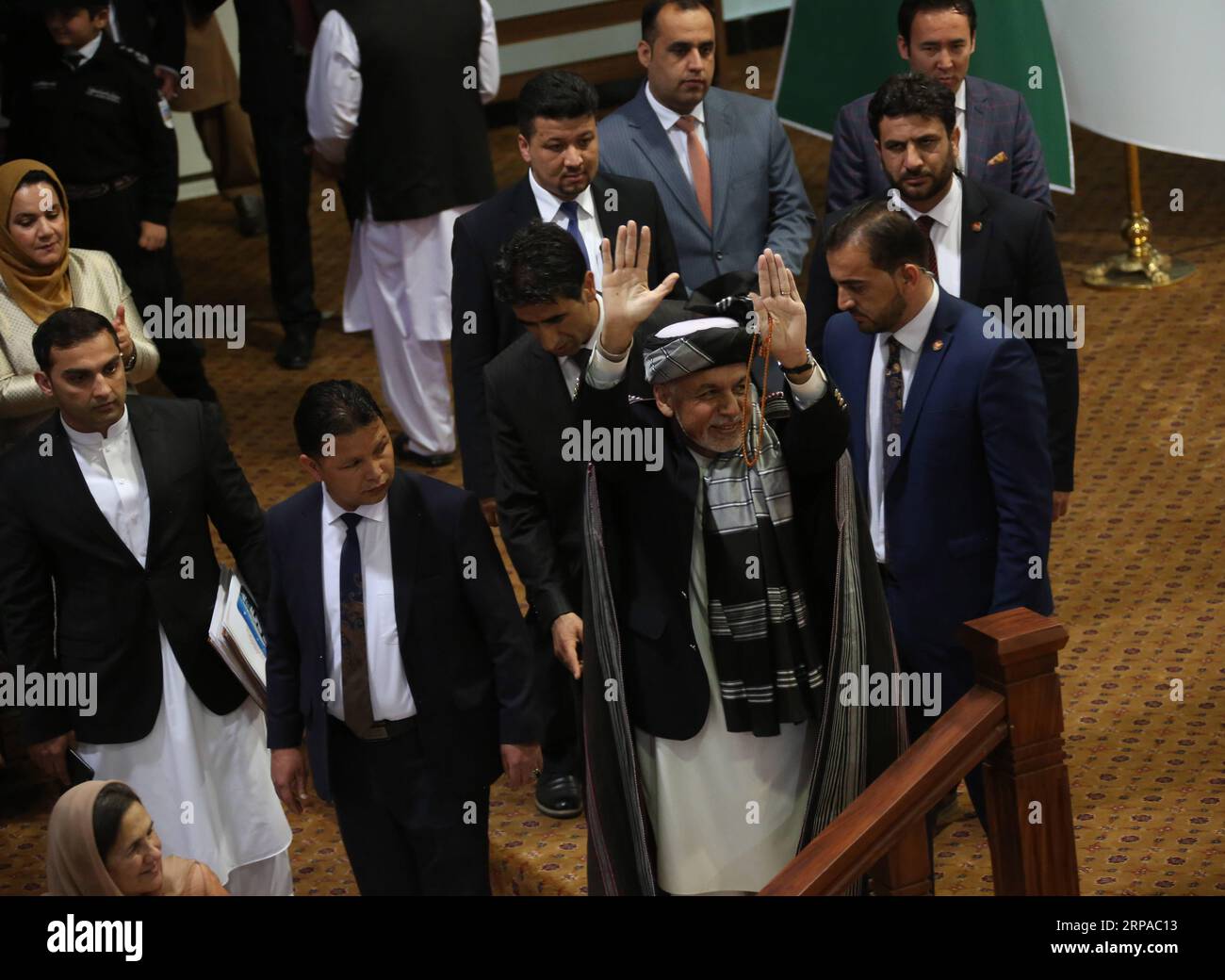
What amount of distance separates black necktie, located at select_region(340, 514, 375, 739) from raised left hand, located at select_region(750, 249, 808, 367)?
3.10ft

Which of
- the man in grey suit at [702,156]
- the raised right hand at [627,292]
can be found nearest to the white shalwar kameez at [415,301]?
the man in grey suit at [702,156]

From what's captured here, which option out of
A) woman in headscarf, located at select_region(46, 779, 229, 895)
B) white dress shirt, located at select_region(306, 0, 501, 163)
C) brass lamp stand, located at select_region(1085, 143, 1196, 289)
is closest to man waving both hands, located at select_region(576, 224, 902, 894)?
woman in headscarf, located at select_region(46, 779, 229, 895)

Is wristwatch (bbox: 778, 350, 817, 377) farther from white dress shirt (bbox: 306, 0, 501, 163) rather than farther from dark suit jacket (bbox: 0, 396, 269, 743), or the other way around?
white dress shirt (bbox: 306, 0, 501, 163)

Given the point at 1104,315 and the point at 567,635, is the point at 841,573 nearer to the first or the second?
the point at 567,635

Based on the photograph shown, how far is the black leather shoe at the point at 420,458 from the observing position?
616cm

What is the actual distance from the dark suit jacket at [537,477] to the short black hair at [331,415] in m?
0.42

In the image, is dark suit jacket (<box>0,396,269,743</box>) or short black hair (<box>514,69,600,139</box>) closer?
dark suit jacket (<box>0,396,269,743</box>)

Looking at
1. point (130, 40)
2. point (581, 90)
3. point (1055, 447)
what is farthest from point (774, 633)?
point (130, 40)

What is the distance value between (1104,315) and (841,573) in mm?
4050

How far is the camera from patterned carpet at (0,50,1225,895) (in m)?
4.08

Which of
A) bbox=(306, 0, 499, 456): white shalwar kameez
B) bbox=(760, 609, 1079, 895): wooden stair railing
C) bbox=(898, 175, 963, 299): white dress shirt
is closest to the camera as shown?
bbox=(760, 609, 1079, 895): wooden stair railing

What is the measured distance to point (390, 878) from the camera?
365 centimetres

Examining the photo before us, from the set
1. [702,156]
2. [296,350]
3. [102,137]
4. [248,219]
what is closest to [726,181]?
[702,156]

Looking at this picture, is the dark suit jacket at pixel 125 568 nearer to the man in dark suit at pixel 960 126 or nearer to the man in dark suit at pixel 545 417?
the man in dark suit at pixel 545 417
